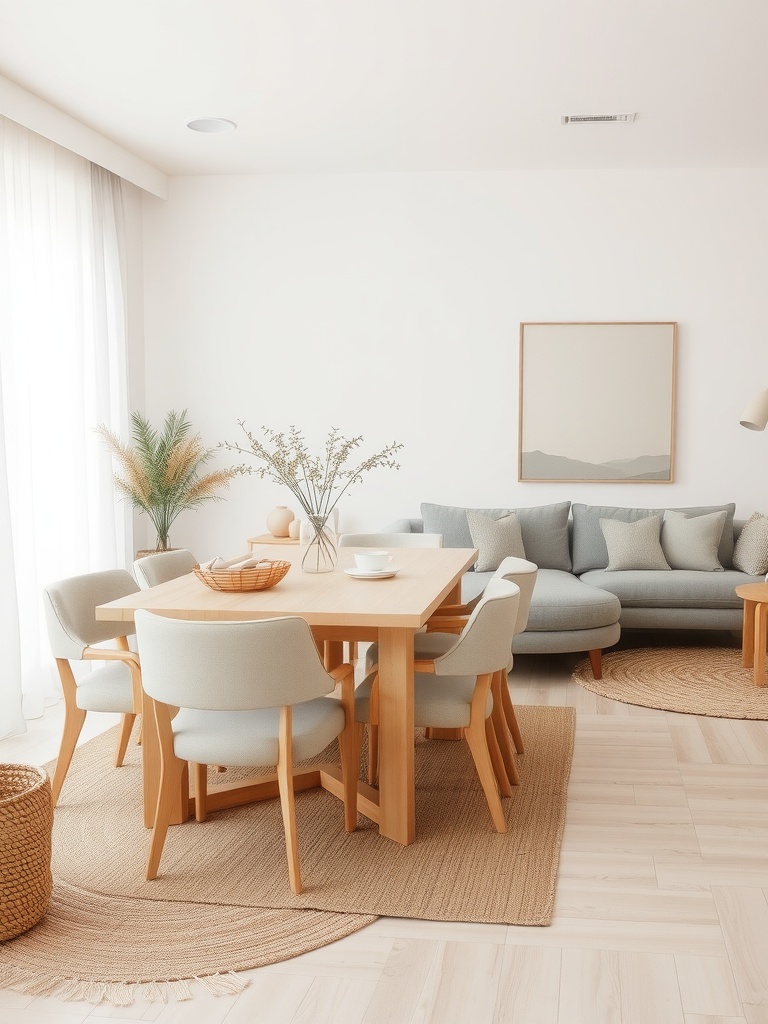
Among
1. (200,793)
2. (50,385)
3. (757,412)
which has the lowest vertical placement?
(200,793)

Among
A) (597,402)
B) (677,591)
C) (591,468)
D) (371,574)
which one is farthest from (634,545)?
(371,574)

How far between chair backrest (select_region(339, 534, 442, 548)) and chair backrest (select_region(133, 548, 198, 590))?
2.79ft

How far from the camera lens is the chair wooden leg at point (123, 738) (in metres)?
3.74

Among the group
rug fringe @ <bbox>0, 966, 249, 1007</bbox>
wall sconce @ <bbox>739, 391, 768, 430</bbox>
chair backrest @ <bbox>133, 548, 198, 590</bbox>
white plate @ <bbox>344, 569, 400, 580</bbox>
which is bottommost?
rug fringe @ <bbox>0, 966, 249, 1007</bbox>

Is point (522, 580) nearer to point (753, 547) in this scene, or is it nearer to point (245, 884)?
point (245, 884)

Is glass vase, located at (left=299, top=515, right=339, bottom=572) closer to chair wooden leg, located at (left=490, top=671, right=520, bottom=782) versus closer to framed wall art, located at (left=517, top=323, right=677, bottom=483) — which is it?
chair wooden leg, located at (left=490, top=671, right=520, bottom=782)

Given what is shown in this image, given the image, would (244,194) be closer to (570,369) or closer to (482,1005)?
(570,369)

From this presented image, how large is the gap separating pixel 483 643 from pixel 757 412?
315 centimetres

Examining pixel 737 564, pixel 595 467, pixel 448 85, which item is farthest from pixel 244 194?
pixel 737 564

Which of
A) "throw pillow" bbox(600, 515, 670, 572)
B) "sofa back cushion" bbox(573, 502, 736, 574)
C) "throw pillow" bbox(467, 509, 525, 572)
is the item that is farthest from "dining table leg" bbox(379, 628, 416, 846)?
"sofa back cushion" bbox(573, 502, 736, 574)

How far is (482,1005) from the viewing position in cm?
215

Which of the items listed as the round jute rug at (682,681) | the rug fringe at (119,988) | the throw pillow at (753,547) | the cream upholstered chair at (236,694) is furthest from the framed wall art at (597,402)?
the rug fringe at (119,988)

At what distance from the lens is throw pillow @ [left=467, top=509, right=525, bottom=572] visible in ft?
18.6

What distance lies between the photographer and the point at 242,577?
319cm
